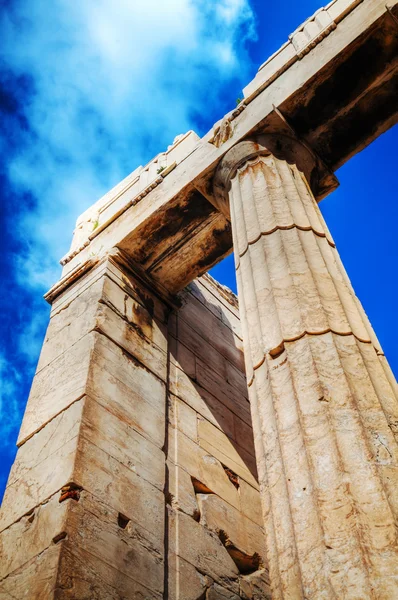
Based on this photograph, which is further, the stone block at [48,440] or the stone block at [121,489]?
the stone block at [48,440]

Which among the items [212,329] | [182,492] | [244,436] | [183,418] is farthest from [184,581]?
[212,329]

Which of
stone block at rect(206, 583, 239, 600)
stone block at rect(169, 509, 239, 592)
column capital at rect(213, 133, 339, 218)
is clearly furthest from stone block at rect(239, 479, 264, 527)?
column capital at rect(213, 133, 339, 218)

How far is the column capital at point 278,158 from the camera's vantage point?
271 inches

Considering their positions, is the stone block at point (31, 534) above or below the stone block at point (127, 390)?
below

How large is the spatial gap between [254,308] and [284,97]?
3379 mm

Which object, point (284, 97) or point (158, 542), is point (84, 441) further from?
point (284, 97)

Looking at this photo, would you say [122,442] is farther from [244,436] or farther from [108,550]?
[244,436]

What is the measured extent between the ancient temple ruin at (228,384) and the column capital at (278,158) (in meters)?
0.03

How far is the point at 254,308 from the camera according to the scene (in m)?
4.83

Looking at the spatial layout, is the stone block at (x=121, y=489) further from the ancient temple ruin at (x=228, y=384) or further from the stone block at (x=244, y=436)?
the stone block at (x=244, y=436)

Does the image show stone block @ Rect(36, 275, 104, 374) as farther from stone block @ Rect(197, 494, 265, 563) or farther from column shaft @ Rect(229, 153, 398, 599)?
column shaft @ Rect(229, 153, 398, 599)

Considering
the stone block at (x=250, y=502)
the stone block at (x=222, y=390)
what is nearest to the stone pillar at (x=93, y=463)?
the stone block at (x=222, y=390)

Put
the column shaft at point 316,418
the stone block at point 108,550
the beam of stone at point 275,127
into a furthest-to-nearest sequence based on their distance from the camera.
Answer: the beam of stone at point 275,127 → the stone block at point 108,550 → the column shaft at point 316,418

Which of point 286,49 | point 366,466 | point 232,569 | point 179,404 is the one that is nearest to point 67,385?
point 179,404
